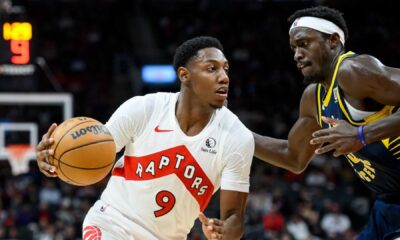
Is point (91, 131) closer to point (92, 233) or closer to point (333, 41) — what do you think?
point (92, 233)

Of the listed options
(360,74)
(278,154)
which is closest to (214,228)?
(360,74)

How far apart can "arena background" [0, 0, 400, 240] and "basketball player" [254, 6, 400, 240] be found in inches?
267

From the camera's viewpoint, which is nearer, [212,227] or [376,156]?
[212,227]

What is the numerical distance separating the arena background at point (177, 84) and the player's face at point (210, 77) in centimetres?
667

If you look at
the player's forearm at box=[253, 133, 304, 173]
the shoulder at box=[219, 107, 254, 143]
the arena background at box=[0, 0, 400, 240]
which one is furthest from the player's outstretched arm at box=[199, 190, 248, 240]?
the arena background at box=[0, 0, 400, 240]

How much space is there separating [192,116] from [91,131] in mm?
728

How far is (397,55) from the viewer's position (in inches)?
734

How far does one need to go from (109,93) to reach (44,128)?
373cm

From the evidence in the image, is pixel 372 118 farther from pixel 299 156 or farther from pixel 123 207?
pixel 123 207

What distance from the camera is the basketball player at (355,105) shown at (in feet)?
14.4

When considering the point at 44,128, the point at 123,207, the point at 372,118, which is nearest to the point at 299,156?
the point at 372,118

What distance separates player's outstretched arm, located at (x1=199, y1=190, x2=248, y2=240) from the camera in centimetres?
438

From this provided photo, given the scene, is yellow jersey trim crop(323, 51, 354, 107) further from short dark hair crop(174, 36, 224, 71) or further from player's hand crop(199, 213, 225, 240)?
player's hand crop(199, 213, 225, 240)

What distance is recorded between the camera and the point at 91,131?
4.56 metres
